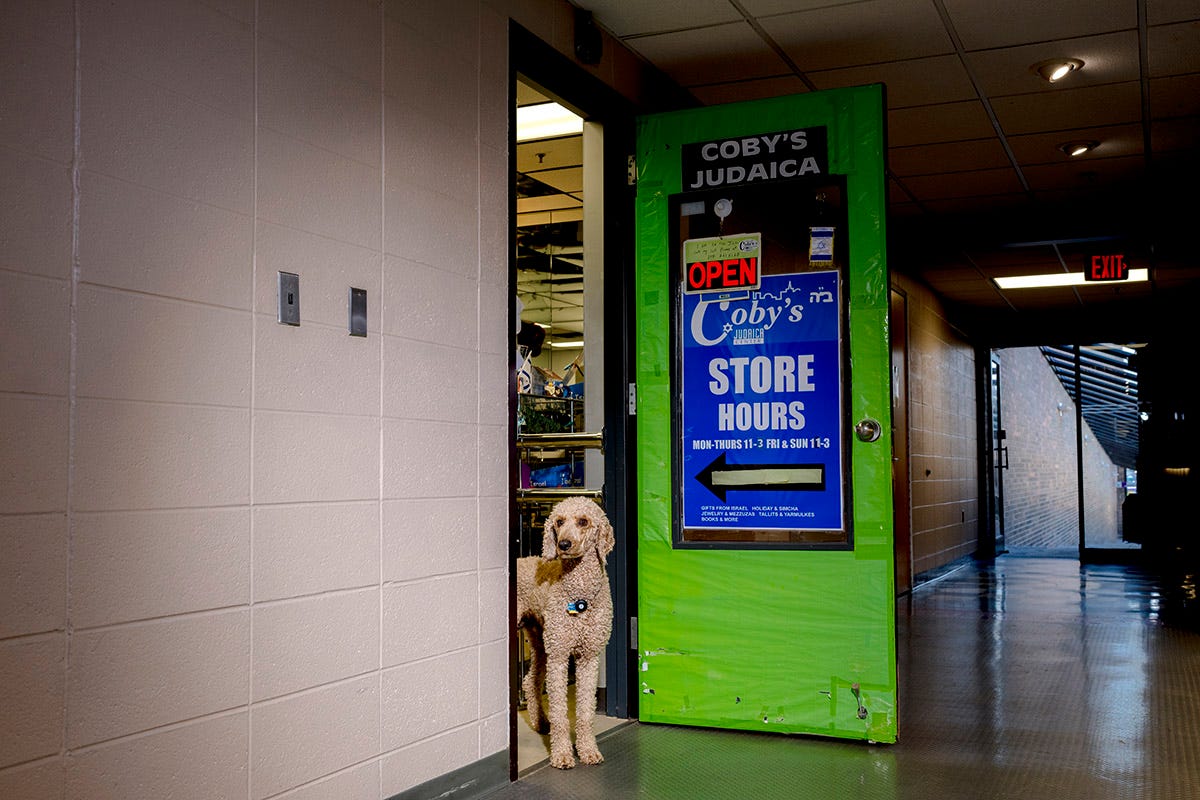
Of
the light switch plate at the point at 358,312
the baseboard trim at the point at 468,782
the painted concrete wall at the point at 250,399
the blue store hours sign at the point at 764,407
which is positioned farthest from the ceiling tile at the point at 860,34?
the baseboard trim at the point at 468,782

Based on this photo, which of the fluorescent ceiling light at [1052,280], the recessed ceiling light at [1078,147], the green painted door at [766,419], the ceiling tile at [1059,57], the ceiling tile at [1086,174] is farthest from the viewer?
the fluorescent ceiling light at [1052,280]

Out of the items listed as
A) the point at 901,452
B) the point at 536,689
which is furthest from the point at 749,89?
the point at 901,452

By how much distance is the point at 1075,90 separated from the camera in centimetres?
466

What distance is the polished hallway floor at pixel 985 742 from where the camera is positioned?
3.08 meters

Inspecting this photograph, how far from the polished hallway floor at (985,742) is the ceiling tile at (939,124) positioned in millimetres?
2682

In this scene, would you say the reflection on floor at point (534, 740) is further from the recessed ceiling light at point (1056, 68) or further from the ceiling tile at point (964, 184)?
the ceiling tile at point (964, 184)

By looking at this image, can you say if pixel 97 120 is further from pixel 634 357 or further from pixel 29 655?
pixel 634 357

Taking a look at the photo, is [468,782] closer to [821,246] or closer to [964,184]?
[821,246]

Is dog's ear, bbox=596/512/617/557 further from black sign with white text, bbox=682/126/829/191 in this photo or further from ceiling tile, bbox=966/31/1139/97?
ceiling tile, bbox=966/31/1139/97

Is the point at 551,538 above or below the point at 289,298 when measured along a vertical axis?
below

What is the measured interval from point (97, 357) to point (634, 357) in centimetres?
242

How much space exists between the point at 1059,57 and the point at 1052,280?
540 cm

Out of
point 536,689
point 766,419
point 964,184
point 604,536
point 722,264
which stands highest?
Answer: point 964,184

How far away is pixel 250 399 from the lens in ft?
7.51
